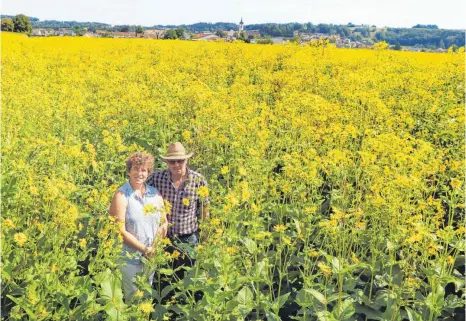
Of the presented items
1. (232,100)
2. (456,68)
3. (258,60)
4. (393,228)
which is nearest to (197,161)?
(232,100)

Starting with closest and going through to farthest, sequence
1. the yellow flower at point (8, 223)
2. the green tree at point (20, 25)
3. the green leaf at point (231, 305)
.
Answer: the yellow flower at point (8, 223)
the green leaf at point (231, 305)
the green tree at point (20, 25)

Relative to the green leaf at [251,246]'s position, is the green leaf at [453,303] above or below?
below

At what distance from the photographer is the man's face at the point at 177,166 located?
4.84 meters

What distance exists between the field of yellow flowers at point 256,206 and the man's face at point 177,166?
423 mm

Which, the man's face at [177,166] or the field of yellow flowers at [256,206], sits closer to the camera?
the field of yellow flowers at [256,206]

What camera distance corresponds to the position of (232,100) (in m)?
8.22

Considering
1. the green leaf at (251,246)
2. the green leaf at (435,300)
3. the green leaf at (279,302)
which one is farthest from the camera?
the green leaf at (251,246)

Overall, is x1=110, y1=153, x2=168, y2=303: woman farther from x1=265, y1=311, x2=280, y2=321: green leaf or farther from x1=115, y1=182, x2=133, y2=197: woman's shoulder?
x1=265, y1=311, x2=280, y2=321: green leaf

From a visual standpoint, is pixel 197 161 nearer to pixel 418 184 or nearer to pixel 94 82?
pixel 418 184

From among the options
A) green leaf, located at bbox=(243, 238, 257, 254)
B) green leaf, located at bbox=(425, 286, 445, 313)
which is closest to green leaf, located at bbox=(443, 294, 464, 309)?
green leaf, located at bbox=(425, 286, 445, 313)

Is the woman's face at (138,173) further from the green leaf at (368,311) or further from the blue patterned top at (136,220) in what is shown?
the green leaf at (368,311)

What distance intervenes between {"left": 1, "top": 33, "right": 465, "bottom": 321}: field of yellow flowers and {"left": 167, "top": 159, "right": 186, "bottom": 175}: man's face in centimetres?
42

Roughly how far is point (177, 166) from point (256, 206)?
107cm

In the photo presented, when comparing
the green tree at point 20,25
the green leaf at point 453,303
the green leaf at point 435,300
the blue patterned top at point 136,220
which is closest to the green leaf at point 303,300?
the green leaf at point 435,300
